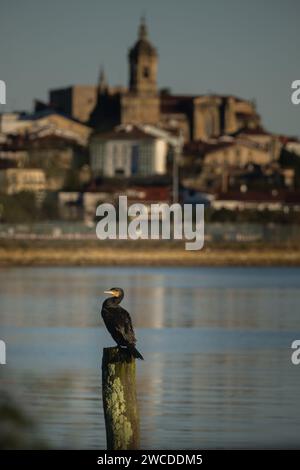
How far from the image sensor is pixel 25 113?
126 m

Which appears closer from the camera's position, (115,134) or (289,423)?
(289,423)

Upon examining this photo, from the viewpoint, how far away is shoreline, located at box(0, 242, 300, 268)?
206 feet

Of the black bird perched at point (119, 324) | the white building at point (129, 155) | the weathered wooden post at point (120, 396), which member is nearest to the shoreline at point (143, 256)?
the white building at point (129, 155)

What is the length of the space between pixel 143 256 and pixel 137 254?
22 cm

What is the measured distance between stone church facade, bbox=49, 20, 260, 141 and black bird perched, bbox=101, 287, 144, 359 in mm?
106626

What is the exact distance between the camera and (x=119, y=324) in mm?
14656

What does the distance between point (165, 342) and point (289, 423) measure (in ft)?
36.4

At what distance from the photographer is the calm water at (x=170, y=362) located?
59.9ft

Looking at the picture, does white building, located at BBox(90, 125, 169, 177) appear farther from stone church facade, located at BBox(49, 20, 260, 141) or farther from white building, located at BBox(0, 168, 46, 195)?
stone church facade, located at BBox(49, 20, 260, 141)

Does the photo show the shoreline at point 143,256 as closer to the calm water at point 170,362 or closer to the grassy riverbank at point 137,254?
the grassy riverbank at point 137,254

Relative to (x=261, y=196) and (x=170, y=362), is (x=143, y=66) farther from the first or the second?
(x=170, y=362)

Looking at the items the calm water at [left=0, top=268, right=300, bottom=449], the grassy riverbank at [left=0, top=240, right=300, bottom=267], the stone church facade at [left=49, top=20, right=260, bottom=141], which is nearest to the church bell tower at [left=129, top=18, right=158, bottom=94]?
the stone church facade at [left=49, top=20, right=260, bottom=141]
